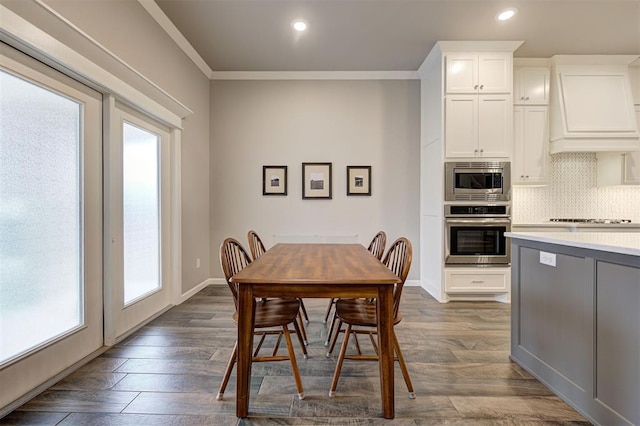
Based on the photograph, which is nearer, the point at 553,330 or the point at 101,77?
the point at 553,330

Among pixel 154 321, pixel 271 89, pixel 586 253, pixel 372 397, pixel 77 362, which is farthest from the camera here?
pixel 271 89

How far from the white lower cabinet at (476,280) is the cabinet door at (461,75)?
6.71ft

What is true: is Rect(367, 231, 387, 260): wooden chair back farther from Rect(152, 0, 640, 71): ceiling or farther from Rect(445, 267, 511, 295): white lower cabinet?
Rect(152, 0, 640, 71): ceiling

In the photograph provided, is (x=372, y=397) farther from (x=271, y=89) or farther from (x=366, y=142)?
(x=271, y=89)

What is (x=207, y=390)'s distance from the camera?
5.91ft

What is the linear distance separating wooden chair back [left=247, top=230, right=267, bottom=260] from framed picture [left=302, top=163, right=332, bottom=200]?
1440 mm

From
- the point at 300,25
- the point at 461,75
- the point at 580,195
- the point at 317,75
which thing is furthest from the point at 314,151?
the point at 580,195

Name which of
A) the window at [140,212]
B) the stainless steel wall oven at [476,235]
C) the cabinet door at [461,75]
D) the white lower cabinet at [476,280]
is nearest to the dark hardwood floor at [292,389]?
the window at [140,212]

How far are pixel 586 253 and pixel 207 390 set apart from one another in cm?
218

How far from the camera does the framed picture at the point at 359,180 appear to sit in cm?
426

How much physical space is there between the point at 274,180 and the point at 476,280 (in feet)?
A: 9.18

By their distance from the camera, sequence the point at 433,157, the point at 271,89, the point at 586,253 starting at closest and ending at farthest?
the point at 586,253 < the point at 433,157 < the point at 271,89

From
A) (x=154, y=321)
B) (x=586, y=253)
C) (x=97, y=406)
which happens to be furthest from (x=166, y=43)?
(x=586, y=253)

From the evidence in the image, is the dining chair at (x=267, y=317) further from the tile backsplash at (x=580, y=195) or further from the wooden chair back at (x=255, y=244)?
the tile backsplash at (x=580, y=195)
